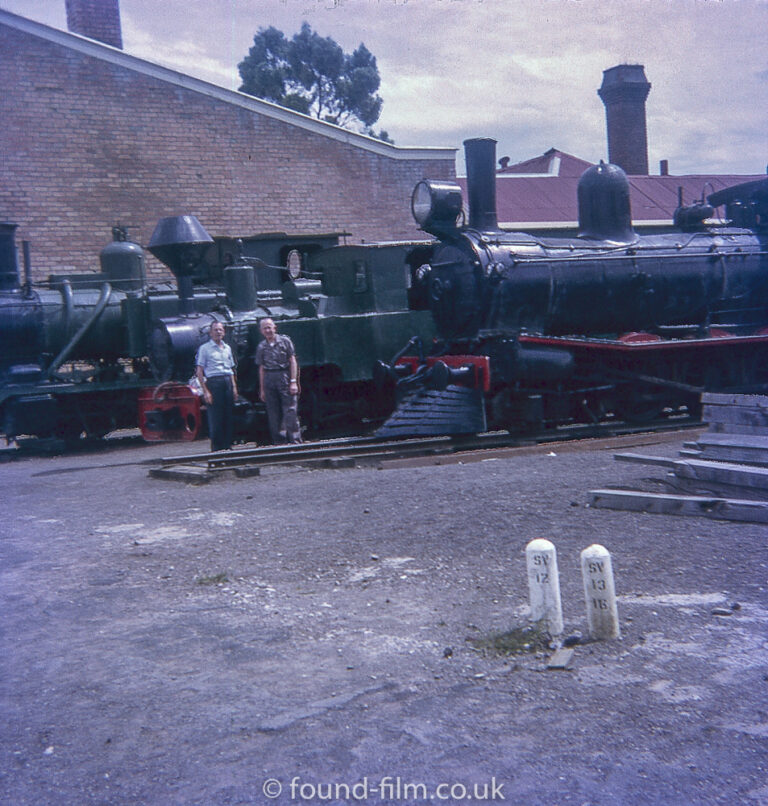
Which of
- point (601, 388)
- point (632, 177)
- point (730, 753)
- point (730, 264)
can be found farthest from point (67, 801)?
point (632, 177)

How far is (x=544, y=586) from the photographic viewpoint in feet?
12.9

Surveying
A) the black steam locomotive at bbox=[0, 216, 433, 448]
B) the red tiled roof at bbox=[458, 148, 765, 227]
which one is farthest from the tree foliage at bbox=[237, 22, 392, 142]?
the black steam locomotive at bbox=[0, 216, 433, 448]

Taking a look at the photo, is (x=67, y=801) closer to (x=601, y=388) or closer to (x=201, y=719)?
(x=201, y=719)

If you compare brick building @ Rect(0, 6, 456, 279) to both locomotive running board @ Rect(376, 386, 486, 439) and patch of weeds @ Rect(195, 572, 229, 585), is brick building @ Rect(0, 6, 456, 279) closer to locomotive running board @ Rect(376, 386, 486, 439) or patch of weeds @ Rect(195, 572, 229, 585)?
locomotive running board @ Rect(376, 386, 486, 439)

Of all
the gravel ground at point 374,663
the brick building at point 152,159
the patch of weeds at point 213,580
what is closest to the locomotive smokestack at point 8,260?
the brick building at point 152,159

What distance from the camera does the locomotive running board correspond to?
32.6ft

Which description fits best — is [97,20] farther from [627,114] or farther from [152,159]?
[627,114]

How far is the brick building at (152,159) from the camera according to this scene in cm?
1736

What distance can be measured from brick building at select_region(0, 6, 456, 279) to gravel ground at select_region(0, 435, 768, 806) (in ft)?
40.0

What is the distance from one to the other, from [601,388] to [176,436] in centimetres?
506

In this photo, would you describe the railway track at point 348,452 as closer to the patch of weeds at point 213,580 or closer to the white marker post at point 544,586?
the patch of weeds at point 213,580

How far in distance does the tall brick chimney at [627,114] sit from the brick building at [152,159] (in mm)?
11725

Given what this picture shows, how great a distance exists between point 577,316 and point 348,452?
11.6ft

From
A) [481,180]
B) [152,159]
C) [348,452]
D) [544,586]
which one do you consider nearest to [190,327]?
[348,452]
